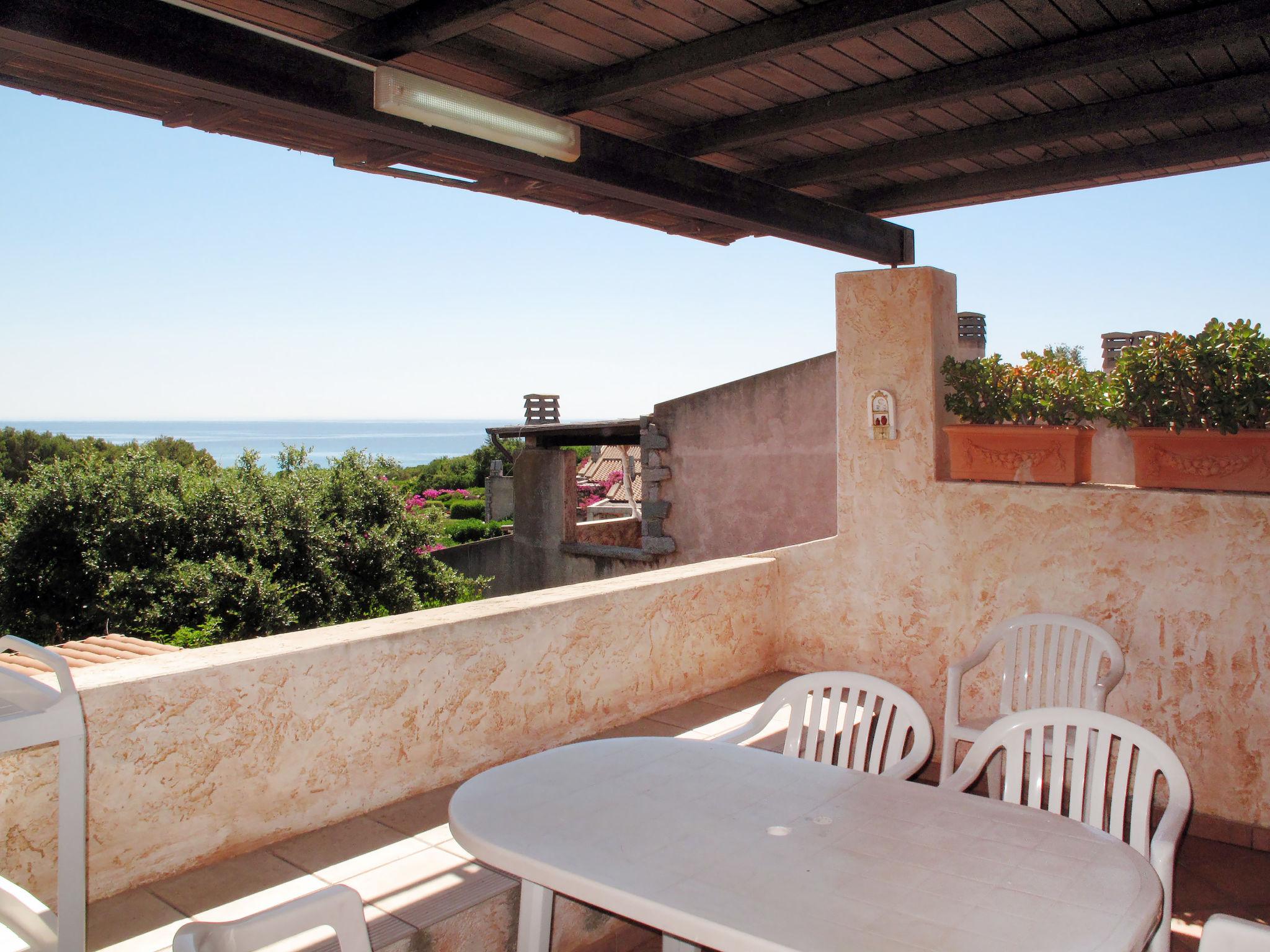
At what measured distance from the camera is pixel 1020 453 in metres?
3.34

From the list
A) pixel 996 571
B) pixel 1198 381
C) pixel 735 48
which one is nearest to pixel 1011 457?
pixel 996 571

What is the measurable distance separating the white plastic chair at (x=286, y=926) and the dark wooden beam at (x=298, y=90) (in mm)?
1735

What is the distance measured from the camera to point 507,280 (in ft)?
283

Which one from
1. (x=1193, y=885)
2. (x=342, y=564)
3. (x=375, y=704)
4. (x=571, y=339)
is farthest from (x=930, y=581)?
(x=571, y=339)

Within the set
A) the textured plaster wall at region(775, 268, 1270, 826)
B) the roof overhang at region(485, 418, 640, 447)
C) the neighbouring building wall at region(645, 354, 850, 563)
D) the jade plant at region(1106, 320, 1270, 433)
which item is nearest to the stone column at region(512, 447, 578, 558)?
the roof overhang at region(485, 418, 640, 447)

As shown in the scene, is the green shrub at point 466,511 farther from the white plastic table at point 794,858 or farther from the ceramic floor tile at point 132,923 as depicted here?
the white plastic table at point 794,858

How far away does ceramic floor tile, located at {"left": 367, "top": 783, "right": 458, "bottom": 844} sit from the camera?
2510 millimetres

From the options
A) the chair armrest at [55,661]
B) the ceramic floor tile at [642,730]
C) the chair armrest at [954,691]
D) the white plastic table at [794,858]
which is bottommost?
the ceramic floor tile at [642,730]

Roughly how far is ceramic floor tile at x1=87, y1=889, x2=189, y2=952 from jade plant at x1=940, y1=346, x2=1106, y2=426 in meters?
3.05

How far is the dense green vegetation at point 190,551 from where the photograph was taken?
1098 cm

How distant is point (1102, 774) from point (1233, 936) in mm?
856

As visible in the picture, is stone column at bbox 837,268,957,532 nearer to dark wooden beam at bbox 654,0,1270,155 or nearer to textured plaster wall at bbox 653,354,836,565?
dark wooden beam at bbox 654,0,1270,155

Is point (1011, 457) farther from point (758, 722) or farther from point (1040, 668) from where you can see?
point (758, 722)

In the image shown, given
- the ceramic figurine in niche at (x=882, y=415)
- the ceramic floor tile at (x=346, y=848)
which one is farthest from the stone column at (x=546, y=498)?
the ceramic floor tile at (x=346, y=848)
